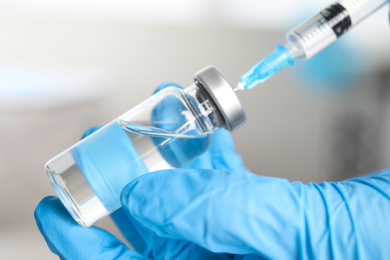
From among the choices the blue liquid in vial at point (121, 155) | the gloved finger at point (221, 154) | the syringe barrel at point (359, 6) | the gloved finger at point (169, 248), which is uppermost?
the syringe barrel at point (359, 6)

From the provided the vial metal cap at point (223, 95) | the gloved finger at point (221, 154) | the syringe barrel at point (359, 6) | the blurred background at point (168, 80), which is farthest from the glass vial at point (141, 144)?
the blurred background at point (168, 80)

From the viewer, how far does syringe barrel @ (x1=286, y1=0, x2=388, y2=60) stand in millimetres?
878

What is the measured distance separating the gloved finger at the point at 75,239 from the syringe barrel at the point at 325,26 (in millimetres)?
651

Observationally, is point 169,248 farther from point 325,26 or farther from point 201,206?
point 325,26

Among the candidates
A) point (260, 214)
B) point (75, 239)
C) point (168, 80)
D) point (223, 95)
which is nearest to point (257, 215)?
point (260, 214)

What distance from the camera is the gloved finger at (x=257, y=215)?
2.21 ft

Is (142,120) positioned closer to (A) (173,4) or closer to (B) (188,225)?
(B) (188,225)

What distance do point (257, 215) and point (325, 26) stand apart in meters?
0.55

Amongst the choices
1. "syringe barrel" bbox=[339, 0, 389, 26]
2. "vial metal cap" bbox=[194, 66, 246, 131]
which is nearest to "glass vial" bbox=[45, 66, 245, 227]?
"vial metal cap" bbox=[194, 66, 246, 131]

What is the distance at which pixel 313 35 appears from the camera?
2.89 ft

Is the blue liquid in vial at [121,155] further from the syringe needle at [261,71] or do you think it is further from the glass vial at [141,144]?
the syringe needle at [261,71]

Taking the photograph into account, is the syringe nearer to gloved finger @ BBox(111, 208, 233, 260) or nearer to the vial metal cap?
the vial metal cap

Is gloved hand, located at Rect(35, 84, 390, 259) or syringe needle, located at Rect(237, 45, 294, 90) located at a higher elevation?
syringe needle, located at Rect(237, 45, 294, 90)

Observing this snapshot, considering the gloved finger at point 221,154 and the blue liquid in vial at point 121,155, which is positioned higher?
the blue liquid in vial at point 121,155
